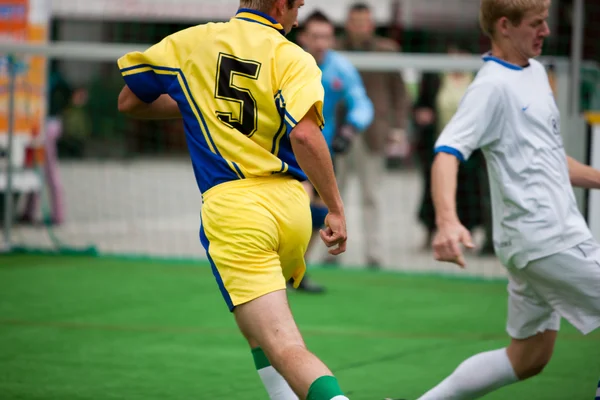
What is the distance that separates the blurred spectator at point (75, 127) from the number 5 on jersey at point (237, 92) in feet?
32.9

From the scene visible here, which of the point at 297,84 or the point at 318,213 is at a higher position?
the point at 297,84

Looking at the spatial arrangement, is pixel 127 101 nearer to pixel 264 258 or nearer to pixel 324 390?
pixel 264 258

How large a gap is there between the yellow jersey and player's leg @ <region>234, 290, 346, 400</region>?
0.49 metres

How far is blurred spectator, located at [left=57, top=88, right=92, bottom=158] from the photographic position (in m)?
13.3

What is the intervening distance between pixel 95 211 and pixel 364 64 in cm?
449

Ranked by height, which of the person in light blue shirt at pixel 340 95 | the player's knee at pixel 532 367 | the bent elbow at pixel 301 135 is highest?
the bent elbow at pixel 301 135

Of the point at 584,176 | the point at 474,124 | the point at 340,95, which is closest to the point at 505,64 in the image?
the point at 474,124

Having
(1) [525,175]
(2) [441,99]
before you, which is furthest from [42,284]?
(1) [525,175]

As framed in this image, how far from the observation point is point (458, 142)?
378 cm

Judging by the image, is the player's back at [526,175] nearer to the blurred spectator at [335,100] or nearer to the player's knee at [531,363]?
the player's knee at [531,363]

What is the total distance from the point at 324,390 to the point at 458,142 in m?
1.17

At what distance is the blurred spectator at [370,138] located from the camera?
392 inches

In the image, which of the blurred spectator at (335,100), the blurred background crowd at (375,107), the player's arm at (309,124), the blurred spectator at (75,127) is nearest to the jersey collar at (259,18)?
the player's arm at (309,124)

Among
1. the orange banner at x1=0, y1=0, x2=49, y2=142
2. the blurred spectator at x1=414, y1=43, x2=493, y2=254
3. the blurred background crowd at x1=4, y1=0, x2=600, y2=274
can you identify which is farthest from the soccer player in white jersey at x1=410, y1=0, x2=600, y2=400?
the orange banner at x1=0, y1=0, x2=49, y2=142
